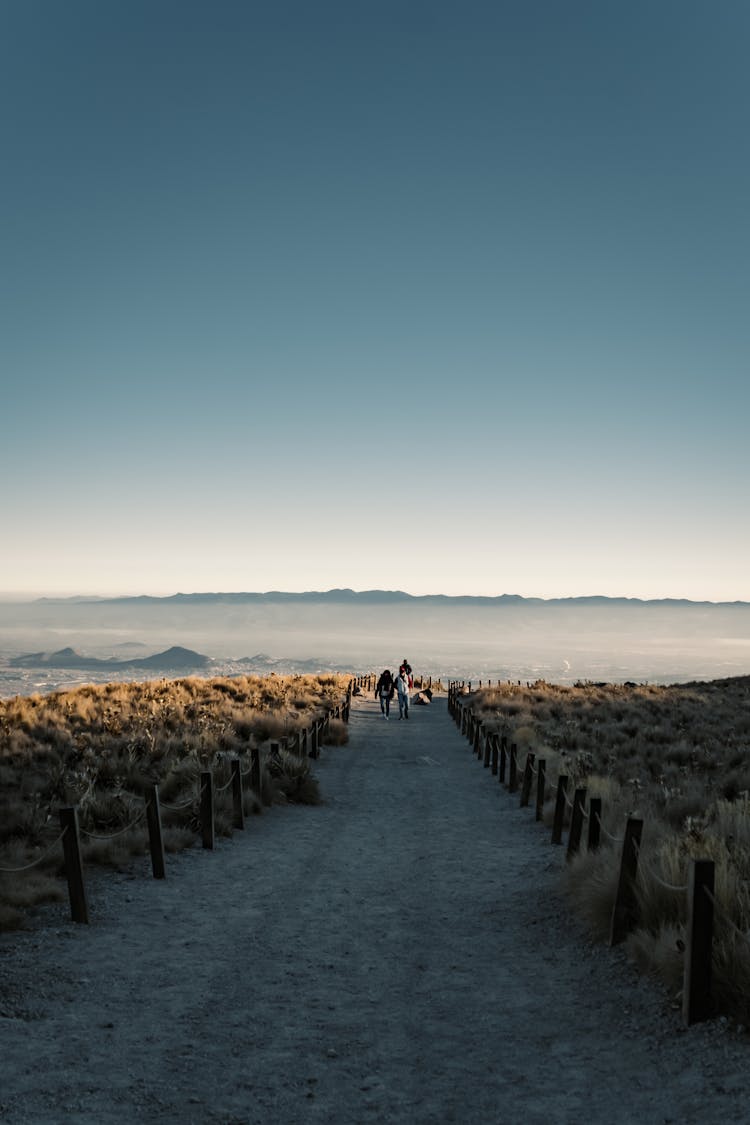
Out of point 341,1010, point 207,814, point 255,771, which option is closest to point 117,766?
point 255,771

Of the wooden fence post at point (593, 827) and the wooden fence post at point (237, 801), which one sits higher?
the wooden fence post at point (593, 827)

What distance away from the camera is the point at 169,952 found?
823 cm

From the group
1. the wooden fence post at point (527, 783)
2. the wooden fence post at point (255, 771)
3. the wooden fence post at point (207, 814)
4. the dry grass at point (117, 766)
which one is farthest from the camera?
the wooden fence post at point (527, 783)

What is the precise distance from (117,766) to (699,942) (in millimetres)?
13368

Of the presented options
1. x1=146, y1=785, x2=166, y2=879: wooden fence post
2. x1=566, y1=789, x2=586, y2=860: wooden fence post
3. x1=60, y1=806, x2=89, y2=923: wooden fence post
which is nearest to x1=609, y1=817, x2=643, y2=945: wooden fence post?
x1=566, y1=789, x2=586, y2=860: wooden fence post

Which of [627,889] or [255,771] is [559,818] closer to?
[627,889]

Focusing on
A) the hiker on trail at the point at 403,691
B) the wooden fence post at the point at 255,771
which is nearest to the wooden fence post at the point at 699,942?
the wooden fence post at the point at 255,771

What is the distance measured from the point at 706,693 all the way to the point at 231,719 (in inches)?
1298

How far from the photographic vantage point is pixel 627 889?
796cm

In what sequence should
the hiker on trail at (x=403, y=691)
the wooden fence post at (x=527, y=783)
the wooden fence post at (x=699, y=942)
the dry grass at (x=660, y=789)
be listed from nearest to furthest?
the wooden fence post at (x=699, y=942), the dry grass at (x=660, y=789), the wooden fence post at (x=527, y=783), the hiker on trail at (x=403, y=691)

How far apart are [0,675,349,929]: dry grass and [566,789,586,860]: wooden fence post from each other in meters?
5.59

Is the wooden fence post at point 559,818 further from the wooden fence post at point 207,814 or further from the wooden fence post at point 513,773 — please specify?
the wooden fence post at point 207,814

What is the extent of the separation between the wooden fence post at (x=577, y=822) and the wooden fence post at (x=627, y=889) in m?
2.95

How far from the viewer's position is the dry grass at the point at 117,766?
456 inches
